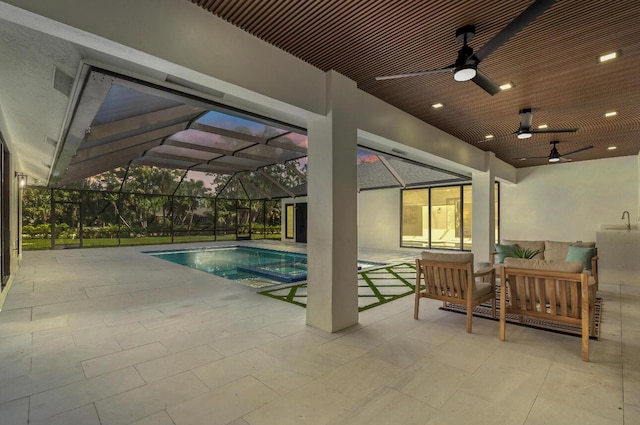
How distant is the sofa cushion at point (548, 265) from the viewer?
124 inches

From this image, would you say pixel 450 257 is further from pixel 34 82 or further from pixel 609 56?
pixel 34 82

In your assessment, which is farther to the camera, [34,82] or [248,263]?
[248,263]

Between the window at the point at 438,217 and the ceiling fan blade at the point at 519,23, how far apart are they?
9.73 meters

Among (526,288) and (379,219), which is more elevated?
(379,219)

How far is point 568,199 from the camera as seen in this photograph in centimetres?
951

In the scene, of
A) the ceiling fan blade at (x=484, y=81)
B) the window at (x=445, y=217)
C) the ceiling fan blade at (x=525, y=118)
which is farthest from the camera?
the window at (x=445, y=217)

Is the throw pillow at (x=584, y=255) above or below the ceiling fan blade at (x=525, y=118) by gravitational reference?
below

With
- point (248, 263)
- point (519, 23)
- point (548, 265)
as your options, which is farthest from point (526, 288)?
point (248, 263)

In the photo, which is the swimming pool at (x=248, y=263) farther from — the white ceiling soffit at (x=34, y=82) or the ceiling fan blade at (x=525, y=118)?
the ceiling fan blade at (x=525, y=118)

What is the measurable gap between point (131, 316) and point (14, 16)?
3454mm

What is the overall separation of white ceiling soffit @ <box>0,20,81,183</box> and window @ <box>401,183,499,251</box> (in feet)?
36.9

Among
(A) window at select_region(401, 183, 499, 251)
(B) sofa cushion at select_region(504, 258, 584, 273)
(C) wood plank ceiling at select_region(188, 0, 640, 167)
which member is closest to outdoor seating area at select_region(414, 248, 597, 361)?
(B) sofa cushion at select_region(504, 258, 584, 273)

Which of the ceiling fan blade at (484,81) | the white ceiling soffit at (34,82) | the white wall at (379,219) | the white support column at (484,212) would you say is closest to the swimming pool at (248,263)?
the white support column at (484,212)

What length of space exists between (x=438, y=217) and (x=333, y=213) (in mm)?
9618
